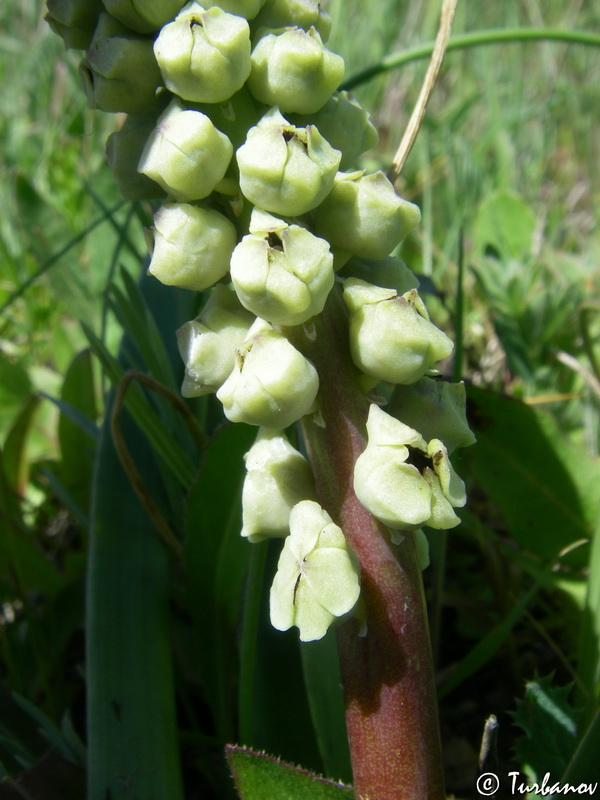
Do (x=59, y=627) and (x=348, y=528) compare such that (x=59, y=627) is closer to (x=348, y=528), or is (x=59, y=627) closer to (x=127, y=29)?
(x=348, y=528)

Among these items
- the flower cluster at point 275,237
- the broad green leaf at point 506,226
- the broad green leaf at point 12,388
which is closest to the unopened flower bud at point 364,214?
the flower cluster at point 275,237

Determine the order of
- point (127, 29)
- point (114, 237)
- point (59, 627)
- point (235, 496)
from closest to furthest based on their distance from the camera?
point (127, 29), point (235, 496), point (59, 627), point (114, 237)

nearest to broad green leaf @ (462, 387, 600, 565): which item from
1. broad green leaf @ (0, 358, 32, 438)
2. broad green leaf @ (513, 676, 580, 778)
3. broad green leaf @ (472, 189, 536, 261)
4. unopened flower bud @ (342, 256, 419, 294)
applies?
broad green leaf @ (513, 676, 580, 778)

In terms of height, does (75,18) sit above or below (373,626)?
above

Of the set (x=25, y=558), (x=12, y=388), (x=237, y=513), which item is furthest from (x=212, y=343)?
(x=12, y=388)

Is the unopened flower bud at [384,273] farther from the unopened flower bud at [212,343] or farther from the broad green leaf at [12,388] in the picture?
the broad green leaf at [12,388]

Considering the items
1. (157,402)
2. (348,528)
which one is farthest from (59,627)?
(348,528)

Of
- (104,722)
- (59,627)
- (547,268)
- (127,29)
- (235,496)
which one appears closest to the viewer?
(127,29)

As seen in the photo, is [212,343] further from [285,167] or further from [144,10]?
[144,10]

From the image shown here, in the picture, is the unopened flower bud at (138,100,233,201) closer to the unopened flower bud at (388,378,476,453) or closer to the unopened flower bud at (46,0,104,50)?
the unopened flower bud at (46,0,104,50)
